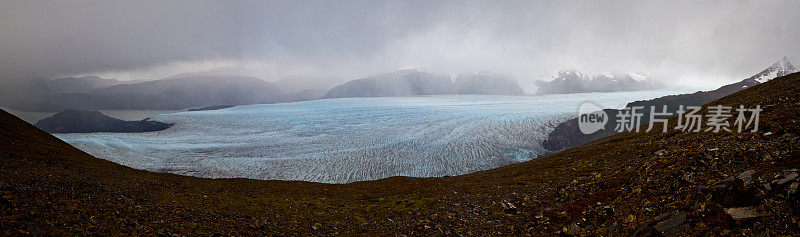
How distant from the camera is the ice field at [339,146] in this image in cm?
5541

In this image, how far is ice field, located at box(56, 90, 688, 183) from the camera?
5541 cm

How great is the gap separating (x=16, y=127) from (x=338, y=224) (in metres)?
40.4

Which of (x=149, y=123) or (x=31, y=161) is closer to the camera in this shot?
(x=31, y=161)

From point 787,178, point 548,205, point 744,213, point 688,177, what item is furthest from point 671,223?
point 548,205

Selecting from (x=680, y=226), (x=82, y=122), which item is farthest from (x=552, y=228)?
(x=82, y=122)

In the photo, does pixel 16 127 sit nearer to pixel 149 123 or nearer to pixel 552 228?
pixel 552 228

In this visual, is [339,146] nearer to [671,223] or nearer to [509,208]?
[509,208]

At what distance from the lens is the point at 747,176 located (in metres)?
7.60

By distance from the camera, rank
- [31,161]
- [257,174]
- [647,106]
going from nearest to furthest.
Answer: [31,161]
[257,174]
[647,106]

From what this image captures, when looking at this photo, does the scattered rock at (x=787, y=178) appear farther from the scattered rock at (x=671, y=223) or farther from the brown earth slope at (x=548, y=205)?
the scattered rock at (x=671, y=223)

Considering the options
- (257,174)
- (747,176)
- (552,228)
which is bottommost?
(257,174)

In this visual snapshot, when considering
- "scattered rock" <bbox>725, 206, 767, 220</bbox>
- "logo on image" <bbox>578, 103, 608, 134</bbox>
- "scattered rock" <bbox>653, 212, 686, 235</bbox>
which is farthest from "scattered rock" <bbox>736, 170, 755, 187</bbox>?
"logo on image" <bbox>578, 103, 608, 134</bbox>

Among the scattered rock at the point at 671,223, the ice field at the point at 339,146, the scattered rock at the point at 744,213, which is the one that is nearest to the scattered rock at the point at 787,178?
the scattered rock at the point at 744,213

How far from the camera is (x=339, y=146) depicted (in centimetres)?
6688
